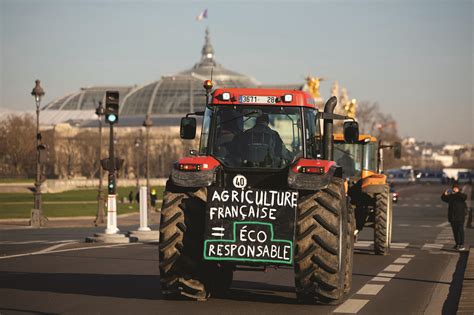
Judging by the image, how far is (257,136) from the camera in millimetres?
13953

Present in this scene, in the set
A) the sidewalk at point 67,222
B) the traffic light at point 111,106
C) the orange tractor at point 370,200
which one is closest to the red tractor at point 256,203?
the orange tractor at point 370,200

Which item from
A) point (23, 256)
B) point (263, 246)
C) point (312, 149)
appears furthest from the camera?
point (23, 256)

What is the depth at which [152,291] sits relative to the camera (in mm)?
15125

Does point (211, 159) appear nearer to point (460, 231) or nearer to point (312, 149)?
point (312, 149)

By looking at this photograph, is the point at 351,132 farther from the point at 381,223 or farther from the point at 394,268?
the point at 381,223

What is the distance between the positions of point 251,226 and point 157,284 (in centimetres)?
339

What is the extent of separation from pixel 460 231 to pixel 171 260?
15.3 meters

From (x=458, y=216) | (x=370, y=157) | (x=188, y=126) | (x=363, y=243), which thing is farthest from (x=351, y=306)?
(x=363, y=243)

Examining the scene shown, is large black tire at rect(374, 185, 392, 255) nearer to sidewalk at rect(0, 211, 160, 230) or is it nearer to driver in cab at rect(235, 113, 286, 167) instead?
driver in cab at rect(235, 113, 286, 167)

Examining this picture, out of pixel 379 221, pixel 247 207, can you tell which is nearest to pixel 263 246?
pixel 247 207

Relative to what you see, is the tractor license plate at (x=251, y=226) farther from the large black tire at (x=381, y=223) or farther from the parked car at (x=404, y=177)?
the parked car at (x=404, y=177)

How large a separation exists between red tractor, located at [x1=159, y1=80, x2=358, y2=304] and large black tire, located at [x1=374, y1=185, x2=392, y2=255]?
9422 mm

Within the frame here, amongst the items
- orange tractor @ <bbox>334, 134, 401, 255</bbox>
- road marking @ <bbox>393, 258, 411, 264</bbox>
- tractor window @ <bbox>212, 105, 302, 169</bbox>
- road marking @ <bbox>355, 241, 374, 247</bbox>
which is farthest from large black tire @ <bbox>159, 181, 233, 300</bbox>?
road marking @ <bbox>355, 241, 374, 247</bbox>

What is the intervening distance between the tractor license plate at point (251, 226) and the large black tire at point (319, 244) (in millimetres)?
129
